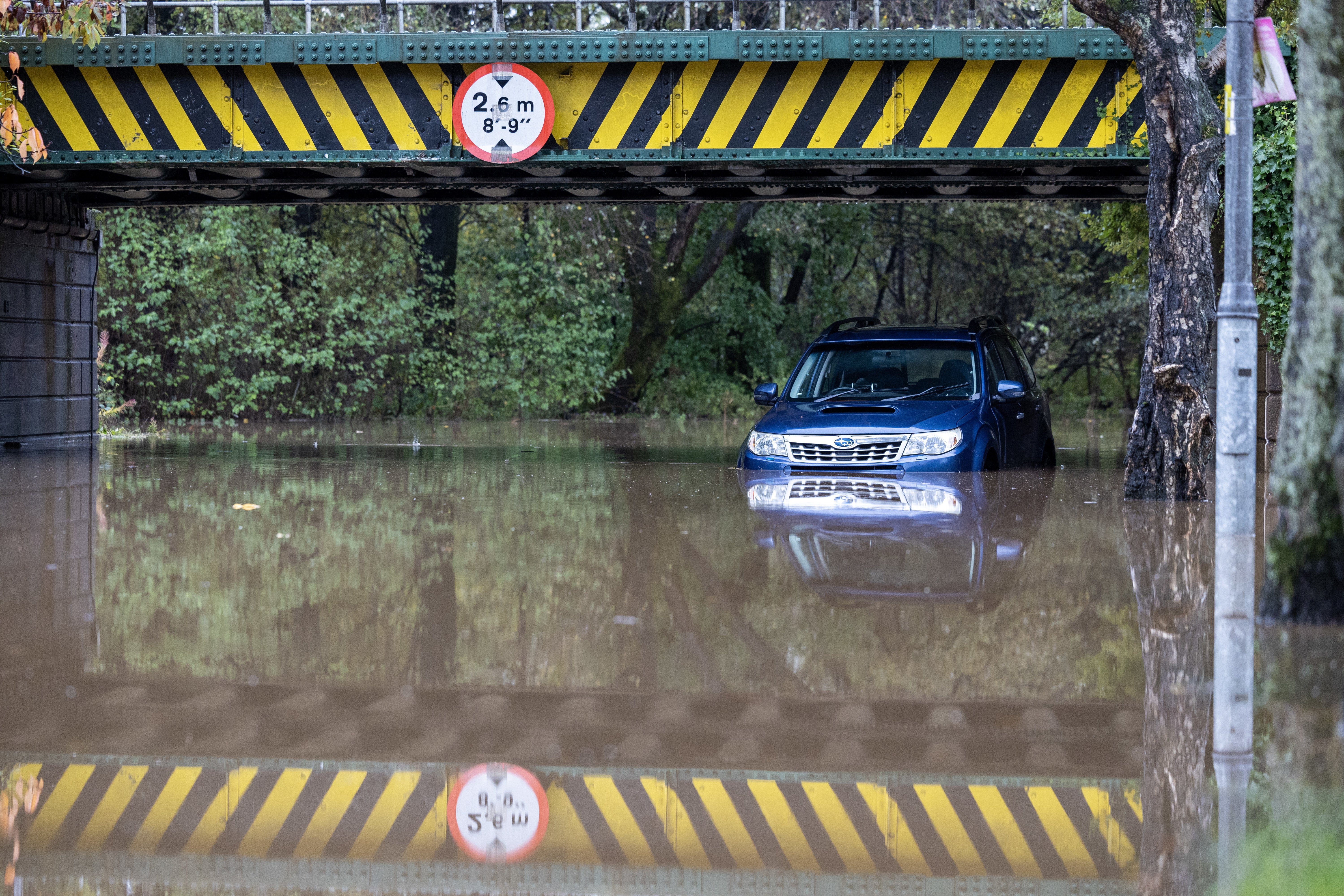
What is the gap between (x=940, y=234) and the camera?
3994 centimetres

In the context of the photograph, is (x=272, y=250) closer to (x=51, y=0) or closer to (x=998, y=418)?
(x=51, y=0)

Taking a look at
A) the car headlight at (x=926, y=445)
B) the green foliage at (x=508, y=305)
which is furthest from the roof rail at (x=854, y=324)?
the green foliage at (x=508, y=305)

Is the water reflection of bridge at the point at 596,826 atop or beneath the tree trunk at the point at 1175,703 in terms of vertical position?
beneath

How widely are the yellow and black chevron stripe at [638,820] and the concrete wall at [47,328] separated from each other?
50.2ft

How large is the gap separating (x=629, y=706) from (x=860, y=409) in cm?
813

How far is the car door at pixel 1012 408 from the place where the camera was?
13891 millimetres

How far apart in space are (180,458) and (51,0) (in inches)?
228

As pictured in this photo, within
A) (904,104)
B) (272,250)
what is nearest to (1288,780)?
(904,104)

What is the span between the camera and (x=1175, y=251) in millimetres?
11883

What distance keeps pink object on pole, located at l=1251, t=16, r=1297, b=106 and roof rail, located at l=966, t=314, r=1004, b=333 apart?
5899 mm

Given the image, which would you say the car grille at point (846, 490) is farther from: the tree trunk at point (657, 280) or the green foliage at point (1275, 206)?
the tree trunk at point (657, 280)

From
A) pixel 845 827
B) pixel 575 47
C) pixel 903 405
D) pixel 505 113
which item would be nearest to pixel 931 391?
pixel 903 405

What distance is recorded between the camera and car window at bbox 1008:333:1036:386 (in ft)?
49.5

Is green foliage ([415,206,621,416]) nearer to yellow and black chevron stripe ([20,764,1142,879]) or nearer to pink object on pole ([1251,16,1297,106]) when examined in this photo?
pink object on pole ([1251,16,1297,106])
